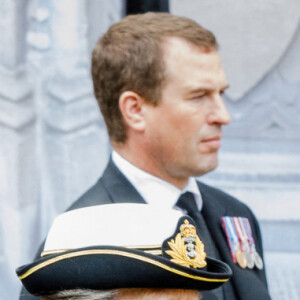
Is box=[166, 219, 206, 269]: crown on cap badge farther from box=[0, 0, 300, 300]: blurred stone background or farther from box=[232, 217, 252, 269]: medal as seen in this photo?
box=[0, 0, 300, 300]: blurred stone background

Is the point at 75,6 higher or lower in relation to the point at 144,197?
higher

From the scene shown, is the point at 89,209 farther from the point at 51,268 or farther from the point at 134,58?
the point at 134,58

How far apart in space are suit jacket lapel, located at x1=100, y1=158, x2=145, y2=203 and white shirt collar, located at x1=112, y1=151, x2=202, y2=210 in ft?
0.05

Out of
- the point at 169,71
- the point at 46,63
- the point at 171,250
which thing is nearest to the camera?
the point at 171,250

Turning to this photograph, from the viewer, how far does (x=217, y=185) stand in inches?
124

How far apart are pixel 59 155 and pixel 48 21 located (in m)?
0.51

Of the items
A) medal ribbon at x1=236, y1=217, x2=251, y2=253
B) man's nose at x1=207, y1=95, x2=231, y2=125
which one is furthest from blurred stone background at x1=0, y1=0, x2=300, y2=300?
man's nose at x1=207, y1=95, x2=231, y2=125

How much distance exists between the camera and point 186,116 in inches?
83.7

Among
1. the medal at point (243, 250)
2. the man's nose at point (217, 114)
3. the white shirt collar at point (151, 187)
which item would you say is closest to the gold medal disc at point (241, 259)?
the medal at point (243, 250)

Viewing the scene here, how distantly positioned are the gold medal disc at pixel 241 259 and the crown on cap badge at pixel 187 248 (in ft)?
2.04

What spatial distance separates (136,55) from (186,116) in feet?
0.69

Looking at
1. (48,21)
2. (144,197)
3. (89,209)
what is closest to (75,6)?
(48,21)

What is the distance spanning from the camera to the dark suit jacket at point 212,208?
7.11ft

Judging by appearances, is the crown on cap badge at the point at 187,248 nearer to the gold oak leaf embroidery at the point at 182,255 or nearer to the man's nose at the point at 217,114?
the gold oak leaf embroidery at the point at 182,255
